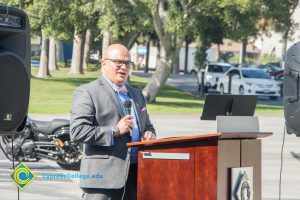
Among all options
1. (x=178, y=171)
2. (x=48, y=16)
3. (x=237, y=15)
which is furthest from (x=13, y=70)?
(x=237, y=15)

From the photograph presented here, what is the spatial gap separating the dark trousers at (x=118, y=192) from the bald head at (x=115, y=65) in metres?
0.66

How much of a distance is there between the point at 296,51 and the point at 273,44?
450 ft

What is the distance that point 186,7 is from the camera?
103ft

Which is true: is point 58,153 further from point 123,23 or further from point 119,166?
point 123,23

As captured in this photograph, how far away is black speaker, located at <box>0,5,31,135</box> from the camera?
6.26 metres

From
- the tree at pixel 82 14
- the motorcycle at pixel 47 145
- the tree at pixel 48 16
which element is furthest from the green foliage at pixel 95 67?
the motorcycle at pixel 47 145

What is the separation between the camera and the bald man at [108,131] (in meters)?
6.64

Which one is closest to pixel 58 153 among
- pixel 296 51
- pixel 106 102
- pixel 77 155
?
pixel 77 155

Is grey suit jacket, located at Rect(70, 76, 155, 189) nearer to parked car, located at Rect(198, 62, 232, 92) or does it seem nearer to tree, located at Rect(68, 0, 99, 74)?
tree, located at Rect(68, 0, 99, 74)

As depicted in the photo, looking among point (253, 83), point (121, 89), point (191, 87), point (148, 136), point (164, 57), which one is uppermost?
point (121, 89)

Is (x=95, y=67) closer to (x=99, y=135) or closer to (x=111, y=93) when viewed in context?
(x=111, y=93)

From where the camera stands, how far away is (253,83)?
43.7 metres

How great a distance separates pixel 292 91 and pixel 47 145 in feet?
16.5

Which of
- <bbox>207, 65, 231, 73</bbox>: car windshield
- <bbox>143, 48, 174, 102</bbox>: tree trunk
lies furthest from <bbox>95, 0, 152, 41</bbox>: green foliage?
<bbox>207, 65, 231, 73</bbox>: car windshield
